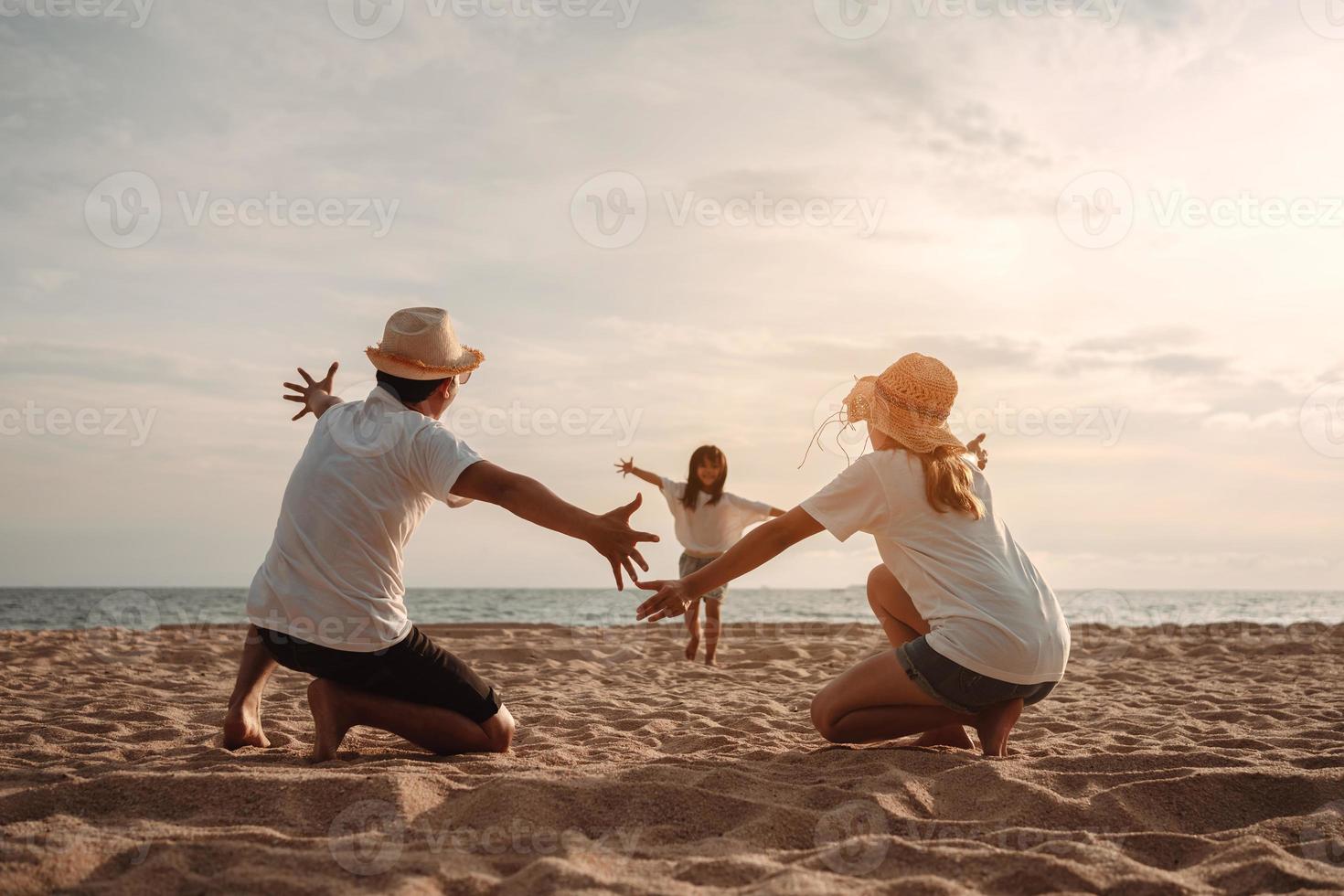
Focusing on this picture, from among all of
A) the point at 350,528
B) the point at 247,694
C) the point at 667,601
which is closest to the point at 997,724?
the point at 667,601

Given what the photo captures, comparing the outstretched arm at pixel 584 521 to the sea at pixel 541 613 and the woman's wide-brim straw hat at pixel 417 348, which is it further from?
the sea at pixel 541 613

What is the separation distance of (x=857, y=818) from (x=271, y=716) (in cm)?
329

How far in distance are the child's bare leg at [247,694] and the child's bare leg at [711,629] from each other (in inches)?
193

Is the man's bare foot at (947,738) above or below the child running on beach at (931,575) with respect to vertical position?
below

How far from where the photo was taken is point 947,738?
3631 mm

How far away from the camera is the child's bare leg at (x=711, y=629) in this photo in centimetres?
815

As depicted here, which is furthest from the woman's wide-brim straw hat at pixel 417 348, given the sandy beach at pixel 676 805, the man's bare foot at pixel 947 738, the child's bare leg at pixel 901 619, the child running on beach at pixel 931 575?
the man's bare foot at pixel 947 738

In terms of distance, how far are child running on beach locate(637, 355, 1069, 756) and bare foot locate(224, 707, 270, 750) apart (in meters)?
1.67

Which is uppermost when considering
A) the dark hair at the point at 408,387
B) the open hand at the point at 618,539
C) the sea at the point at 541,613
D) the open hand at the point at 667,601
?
the dark hair at the point at 408,387

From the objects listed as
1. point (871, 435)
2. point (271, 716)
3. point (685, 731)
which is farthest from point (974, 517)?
point (271, 716)

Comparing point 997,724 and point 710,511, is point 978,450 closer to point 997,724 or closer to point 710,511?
point 997,724

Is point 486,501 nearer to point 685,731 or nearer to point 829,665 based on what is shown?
point 685,731

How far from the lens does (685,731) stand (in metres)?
4.19

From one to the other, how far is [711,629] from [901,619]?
4.57 meters
